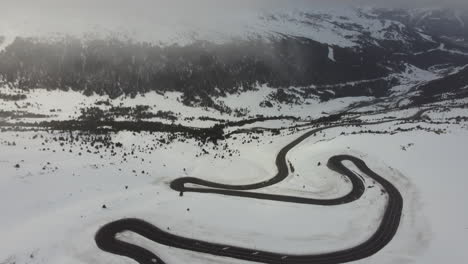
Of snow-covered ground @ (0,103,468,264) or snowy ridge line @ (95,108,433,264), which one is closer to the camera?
snowy ridge line @ (95,108,433,264)

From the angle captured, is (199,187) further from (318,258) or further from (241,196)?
(318,258)

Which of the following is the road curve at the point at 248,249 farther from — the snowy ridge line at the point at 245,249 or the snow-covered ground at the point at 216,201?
the snow-covered ground at the point at 216,201

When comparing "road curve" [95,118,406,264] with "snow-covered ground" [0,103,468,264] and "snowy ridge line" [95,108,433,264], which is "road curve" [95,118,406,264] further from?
"snow-covered ground" [0,103,468,264]

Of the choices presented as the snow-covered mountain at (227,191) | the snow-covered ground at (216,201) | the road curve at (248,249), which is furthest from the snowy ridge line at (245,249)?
the snow-covered ground at (216,201)

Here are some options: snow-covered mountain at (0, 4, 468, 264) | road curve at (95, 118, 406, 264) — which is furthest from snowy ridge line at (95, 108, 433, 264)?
snow-covered mountain at (0, 4, 468, 264)

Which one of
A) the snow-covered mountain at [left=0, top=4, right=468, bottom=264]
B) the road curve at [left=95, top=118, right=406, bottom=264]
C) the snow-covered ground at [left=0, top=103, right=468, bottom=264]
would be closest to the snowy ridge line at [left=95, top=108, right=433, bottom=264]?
the road curve at [left=95, top=118, right=406, bottom=264]

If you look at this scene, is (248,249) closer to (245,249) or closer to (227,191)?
(245,249)

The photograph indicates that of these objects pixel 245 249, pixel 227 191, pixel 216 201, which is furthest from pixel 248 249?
pixel 227 191

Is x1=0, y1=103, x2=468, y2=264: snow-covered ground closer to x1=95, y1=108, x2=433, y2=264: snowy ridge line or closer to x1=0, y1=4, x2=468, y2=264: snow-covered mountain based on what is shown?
x1=0, y1=4, x2=468, y2=264: snow-covered mountain

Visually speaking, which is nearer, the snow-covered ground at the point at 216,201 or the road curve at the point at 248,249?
the road curve at the point at 248,249

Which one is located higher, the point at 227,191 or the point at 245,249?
the point at 227,191
